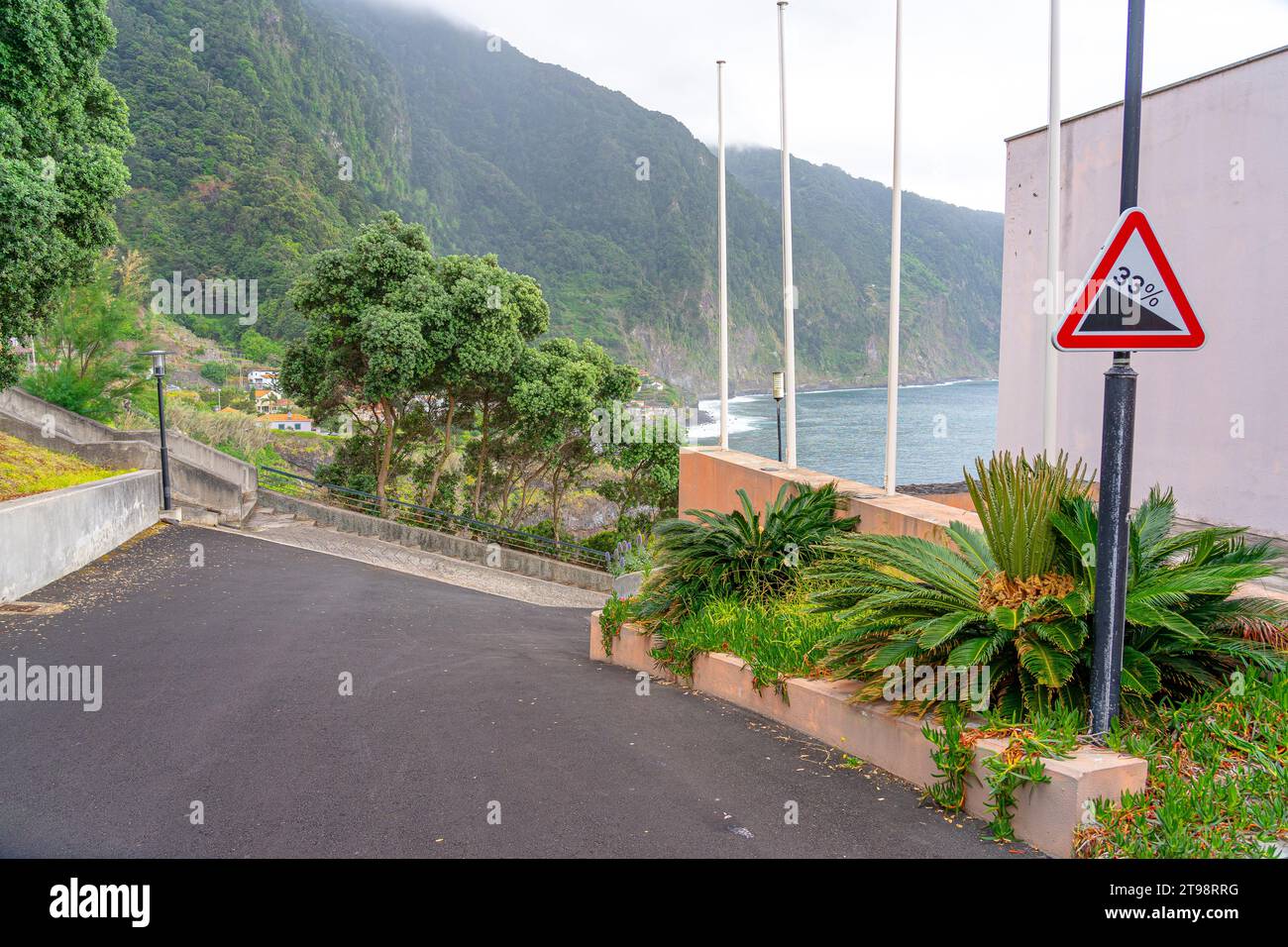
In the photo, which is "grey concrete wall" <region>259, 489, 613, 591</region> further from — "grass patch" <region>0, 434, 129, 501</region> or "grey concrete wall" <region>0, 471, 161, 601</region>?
"grey concrete wall" <region>0, 471, 161, 601</region>

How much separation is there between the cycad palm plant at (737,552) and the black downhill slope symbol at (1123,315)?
376 centimetres

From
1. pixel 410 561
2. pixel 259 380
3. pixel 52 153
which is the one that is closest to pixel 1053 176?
pixel 52 153

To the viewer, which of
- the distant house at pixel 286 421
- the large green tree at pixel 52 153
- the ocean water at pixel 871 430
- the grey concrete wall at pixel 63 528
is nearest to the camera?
the grey concrete wall at pixel 63 528

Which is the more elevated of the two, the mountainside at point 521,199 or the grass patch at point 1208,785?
the mountainside at point 521,199

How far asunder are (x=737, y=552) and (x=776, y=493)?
8.28 feet

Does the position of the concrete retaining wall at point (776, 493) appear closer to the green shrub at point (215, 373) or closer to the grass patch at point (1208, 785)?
the grass patch at point (1208, 785)

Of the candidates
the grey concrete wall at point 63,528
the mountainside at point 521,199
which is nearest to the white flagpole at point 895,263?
the grey concrete wall at point 63,528

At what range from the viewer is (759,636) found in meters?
6.81

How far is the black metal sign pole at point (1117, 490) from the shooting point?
171 inches

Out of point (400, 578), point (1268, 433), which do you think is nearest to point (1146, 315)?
point (1268, 433)
